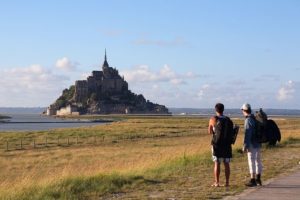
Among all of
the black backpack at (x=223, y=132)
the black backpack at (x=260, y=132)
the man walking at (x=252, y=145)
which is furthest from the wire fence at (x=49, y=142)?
the black backpack at (x=223, y=132)

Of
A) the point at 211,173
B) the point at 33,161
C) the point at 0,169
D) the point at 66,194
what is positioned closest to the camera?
the point at 66,194

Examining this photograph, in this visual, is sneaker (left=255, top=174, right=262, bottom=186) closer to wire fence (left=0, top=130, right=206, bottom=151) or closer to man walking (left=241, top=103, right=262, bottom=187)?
man walking (left=241, top=103, right=262, bottom=187)

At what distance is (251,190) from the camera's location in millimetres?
11188

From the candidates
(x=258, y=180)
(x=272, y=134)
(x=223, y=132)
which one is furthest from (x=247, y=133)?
(x=272, y=134)

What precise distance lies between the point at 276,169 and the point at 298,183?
3.10 m

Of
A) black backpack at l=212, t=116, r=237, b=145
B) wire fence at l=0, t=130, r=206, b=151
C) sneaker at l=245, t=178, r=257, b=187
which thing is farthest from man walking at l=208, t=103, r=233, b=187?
wire fence at l=0, t=130, r=206, b=151

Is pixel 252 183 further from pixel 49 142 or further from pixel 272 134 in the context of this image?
pixel 49 142

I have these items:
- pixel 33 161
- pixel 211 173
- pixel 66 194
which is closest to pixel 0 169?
pixel 33 161

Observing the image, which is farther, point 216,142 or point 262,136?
point 262,136

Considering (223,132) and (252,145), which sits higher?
(223,132)

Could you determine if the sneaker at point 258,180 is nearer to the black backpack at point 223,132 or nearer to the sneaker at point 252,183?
the sneaker at point 252,183

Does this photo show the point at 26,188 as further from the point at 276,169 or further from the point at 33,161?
the point at 33,161

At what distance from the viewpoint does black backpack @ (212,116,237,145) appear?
37.4 ft

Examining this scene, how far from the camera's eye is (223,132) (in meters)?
11.4
